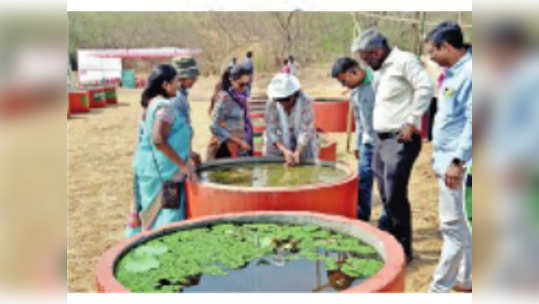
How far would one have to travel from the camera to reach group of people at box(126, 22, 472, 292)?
297 centimetres

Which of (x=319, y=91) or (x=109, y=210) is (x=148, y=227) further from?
(x=319, y=91)

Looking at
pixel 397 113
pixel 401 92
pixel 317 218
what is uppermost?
pixel 401 92

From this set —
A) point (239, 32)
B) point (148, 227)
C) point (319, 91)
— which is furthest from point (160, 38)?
point (148, 227)

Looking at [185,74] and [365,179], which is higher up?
[185,74]

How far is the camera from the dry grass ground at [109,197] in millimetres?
4105

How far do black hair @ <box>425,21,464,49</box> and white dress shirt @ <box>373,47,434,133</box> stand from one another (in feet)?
2.27

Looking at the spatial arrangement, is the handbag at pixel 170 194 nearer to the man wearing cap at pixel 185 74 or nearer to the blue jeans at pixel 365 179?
the man wearing cap at pixel 185 74

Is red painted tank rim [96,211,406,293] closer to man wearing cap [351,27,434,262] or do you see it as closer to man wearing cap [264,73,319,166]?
man wearing cap [351,27,434,262]

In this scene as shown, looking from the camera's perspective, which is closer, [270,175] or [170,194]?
[170,194]

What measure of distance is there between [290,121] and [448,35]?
152 cm

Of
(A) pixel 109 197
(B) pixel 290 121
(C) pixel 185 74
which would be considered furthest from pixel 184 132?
(A) pixel 109 197

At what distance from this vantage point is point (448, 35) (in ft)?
9.57

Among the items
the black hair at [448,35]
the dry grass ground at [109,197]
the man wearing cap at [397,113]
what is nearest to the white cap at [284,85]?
the man wearing cap at [397,113]

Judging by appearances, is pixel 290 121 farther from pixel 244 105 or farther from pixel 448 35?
pixel 448 35
